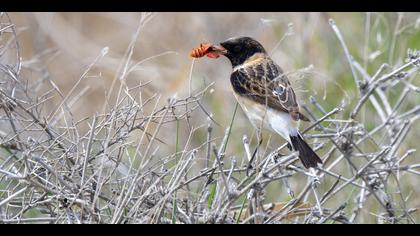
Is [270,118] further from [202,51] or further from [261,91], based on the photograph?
[202,51]

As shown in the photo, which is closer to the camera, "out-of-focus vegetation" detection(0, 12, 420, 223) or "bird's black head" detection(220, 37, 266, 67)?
"out-of-focus vegetation" detection(0, 12, 420, 223)

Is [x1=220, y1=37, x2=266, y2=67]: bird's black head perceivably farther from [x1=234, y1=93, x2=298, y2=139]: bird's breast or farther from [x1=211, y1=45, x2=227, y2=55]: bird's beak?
[x1=234, y1=93, x2=298, y2=139]: bird's breast

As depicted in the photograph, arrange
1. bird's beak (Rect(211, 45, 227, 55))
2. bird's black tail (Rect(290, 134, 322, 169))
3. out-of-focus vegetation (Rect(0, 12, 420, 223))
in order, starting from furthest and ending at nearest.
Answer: bird's beak (Rect(211, 45, 227, 55)) → bird's black tail (Rect(290, 134, 322, 169)) → out-of-focus vegetation (Rect(0, 12, 420, 223))

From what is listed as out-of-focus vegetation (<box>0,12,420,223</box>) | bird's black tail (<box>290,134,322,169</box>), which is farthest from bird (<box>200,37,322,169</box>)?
out-of-focus vegetation (<box>0,12,420,223</box>)

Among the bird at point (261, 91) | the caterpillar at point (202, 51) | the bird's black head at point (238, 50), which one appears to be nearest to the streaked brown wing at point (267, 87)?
the bird at point (261, 91)

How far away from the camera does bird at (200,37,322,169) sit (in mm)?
4660

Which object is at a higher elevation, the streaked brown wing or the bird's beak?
the bird's beak

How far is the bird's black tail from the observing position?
3.94m

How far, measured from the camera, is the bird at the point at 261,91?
4660 millimetres

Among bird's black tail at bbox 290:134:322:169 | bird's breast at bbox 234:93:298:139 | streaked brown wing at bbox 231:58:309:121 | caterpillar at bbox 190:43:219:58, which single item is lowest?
bird's black tail at bbox 290:134:322:169

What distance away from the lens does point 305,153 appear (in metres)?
4.10

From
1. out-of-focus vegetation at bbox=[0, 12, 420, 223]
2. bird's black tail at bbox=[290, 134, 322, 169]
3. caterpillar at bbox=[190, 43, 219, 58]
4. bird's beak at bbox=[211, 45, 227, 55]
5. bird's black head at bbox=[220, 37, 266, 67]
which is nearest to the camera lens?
out-of-focus vegetation at bbox=[0, 12, 420, 223]

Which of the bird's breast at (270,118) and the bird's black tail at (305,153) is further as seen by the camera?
the bird's breast at (270,118)

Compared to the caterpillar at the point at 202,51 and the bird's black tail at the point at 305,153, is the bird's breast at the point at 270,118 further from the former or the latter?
the caterpillar at the point at 202,51
